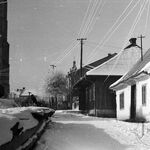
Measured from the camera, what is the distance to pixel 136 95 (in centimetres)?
2073

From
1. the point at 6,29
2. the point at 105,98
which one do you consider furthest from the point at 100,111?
the point at 6,29

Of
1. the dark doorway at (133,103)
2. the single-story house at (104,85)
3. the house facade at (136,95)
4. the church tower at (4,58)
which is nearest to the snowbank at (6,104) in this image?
the house facade at (136,95)

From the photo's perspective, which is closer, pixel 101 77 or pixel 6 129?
pixel 6 129

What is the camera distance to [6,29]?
6247 cm

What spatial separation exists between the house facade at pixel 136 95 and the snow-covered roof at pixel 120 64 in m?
6.50

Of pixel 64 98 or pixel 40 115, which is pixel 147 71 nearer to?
pixel 40 115

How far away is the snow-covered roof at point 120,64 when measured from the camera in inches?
1259

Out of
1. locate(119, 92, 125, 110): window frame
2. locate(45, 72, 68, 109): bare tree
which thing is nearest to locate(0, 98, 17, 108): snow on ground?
locate(119, 92, 125, 110): window frame

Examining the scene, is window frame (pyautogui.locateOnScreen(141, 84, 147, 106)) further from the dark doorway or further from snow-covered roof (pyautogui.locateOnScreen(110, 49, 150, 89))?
the dark doorway

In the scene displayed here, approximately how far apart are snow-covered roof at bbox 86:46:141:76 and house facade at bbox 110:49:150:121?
650 cm

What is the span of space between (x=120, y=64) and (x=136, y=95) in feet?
42.9

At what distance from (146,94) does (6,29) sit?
47080mm

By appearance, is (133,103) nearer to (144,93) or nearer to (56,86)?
(144,93)

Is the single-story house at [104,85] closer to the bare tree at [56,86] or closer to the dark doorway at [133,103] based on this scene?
the dark doorway at [133,103]
